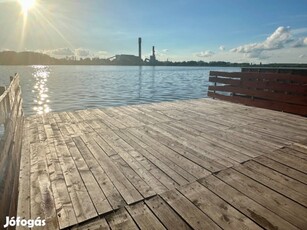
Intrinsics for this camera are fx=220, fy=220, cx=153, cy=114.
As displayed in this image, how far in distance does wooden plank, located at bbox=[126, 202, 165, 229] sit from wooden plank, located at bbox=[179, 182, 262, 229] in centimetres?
57

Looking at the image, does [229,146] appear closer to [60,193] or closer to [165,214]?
[165,214]

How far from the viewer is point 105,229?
7.54 feet

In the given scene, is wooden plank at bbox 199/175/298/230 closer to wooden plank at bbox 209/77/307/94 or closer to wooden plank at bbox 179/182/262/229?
wooden plank at bbox 179/182/262/229

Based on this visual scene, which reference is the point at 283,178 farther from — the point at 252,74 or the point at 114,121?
the point at 252,74

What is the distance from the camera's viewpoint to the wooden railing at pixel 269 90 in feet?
24.7

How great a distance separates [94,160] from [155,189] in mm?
1358

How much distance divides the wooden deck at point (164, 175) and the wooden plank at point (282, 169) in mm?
15

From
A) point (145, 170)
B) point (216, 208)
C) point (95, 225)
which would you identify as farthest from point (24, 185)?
point (216, 208)

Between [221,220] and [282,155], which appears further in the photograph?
[282,155]

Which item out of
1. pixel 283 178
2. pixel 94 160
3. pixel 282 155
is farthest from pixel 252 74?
pixel 94 160

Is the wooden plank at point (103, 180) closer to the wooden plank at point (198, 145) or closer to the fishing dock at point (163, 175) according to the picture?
the fishing dock at point (163, 175)

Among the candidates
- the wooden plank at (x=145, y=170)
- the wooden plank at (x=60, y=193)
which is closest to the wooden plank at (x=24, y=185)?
the wooden plank at (x=60, y=193)

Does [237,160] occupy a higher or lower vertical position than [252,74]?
lower

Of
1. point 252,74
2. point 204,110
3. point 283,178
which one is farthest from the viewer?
point 252,74
